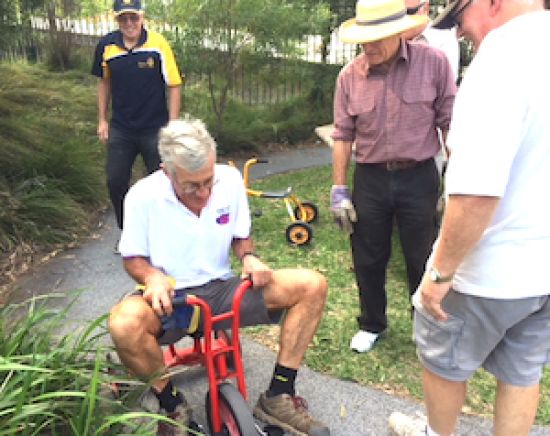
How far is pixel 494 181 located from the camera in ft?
5.66

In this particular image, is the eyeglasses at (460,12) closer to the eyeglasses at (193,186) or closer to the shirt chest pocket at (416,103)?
the shirt chest pocket at (416,103)

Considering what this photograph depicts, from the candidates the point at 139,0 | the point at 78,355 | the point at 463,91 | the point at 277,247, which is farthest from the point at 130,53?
the point at 463,91

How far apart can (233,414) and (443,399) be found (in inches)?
33.5

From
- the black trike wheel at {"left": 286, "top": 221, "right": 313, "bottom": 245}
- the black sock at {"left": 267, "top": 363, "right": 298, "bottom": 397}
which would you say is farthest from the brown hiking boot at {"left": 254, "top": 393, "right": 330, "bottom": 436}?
the black trike wheel at {"left": 286, "top": 221, "right": 313, "bottom": 245}

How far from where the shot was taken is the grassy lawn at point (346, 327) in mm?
3084

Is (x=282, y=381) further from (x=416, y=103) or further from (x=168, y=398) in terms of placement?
(x=416, y=103)

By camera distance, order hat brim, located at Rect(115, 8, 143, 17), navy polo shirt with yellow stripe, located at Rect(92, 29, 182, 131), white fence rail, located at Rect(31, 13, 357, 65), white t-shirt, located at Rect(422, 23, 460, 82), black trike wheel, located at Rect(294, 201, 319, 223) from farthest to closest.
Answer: white fence rail, located at Rect(31, 13, 357, 65)
black trike wheel, located at Rect(294, 201, 319, 223)
navy polo shirt with yellow stripe, located at Rect(92, 29, 182, 131)
hat brim, located at Rect(115, 8, 143, 17)
white t-shirt, located at Rect(422, 23, 460, 82)

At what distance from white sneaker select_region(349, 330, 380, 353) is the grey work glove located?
689 millimetres

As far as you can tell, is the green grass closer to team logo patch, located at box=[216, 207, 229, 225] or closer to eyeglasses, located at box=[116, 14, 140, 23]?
team logo patch, located at box=[216, 207, 229, 225]

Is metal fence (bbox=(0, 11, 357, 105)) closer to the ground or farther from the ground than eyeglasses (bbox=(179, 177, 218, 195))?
closer to the ground

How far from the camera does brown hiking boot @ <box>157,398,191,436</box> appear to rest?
2.49m

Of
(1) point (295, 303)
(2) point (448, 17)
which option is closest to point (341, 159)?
(1) point (295, 303)

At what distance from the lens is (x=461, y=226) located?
1.82 m

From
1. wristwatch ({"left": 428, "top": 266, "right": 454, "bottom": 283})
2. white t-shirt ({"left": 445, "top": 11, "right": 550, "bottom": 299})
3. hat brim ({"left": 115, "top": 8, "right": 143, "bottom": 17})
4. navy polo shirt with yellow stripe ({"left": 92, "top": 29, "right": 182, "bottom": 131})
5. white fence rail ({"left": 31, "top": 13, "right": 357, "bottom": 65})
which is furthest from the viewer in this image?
white fence rail ({"left": 31, "top": 13, "right": 357, "bottom": 65})
